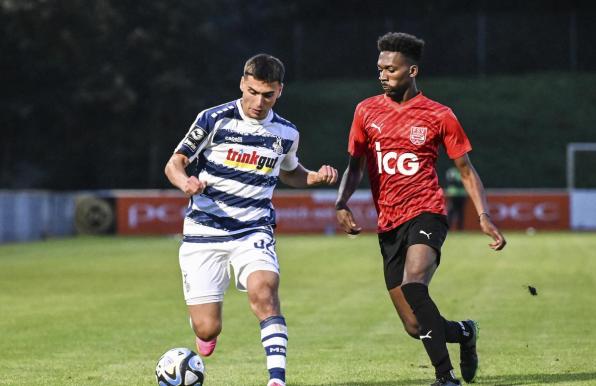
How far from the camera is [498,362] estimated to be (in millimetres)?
10508

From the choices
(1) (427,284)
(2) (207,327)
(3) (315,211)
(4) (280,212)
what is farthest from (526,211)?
(2) (207,327)

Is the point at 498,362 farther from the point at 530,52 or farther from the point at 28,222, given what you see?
the point at 530,52

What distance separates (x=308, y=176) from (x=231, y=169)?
1.90 ft

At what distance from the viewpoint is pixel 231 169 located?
8.73m

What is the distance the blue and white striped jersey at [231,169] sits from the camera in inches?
343

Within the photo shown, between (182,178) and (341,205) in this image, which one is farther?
(341,205)

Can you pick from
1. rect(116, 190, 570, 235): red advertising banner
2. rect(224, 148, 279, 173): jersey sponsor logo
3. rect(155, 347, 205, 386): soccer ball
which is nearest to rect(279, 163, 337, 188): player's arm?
rect(224, 148, 279, 173): jersey sponsor logo

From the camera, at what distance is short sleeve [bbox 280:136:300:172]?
29.5ft

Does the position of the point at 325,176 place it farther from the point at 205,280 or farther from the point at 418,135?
the point at 205,280

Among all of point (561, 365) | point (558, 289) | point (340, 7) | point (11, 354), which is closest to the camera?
point (561, 365)

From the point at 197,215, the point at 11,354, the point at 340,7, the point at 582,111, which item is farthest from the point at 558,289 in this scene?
the point at 340,7

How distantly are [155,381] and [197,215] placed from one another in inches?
57.3

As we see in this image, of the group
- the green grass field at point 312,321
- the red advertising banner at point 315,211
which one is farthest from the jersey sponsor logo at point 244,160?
the red advertising banner at point 315,211

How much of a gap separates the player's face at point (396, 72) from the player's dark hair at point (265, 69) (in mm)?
770
